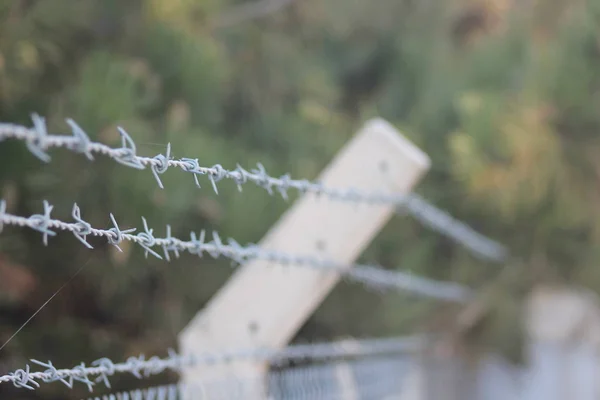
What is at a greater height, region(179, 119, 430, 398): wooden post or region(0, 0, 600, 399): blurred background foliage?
region(0, 0, 600, 399): blurred background foliage

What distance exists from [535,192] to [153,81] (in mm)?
971

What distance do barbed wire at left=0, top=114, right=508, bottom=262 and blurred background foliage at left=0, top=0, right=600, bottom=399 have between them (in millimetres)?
76

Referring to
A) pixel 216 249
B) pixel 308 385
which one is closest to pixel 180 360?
pixel 216 249

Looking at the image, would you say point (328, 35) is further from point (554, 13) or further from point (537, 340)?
point (537, 340)

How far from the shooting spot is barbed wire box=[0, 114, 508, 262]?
554mm

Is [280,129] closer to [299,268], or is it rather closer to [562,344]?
[299,268]

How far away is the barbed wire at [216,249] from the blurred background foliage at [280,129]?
63 mm

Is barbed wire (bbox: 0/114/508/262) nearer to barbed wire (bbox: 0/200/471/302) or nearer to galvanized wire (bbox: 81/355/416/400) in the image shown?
barbed wire (bbox: 0/200/471/302)

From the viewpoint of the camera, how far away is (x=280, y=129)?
2047 millimetres

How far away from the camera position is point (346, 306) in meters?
1.78

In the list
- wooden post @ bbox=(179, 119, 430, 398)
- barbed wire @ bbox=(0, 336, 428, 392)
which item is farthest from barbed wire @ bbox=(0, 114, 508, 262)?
barbed wire @ bbox=(0, 336, 428, 392)

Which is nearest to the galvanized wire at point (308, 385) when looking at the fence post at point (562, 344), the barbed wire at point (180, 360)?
the barbed wire at point (180, 360)

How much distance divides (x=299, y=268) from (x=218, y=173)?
48 centimetres

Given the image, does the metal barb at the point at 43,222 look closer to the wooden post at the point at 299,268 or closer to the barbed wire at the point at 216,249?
the barbed wire at the point at 216,249
